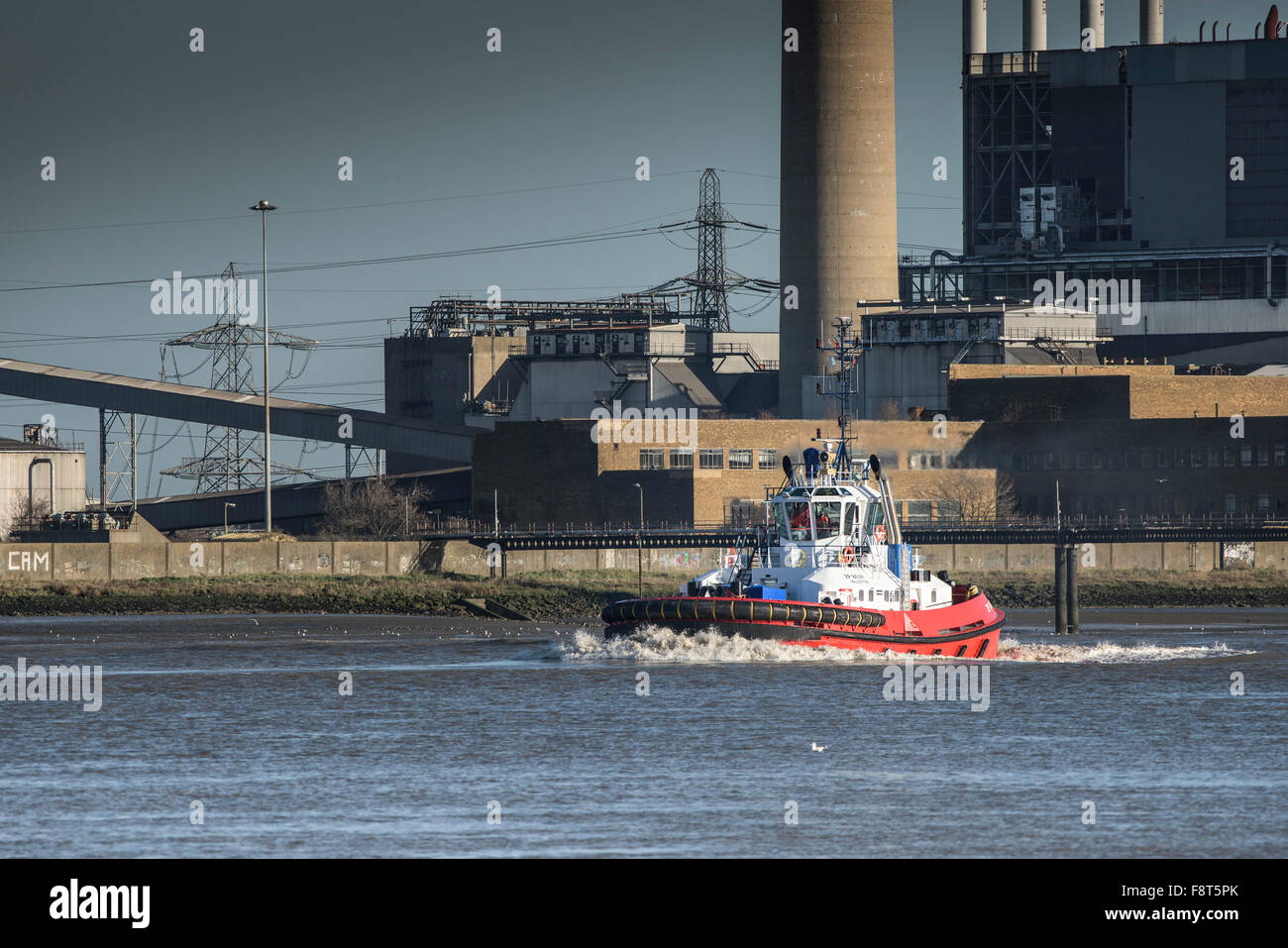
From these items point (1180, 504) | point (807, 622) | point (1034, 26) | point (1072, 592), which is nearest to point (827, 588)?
point (807, 622)

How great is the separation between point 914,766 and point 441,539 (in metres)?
65.9

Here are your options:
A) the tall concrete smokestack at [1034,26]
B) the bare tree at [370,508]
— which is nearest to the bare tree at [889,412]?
the bare tree at [370,508]

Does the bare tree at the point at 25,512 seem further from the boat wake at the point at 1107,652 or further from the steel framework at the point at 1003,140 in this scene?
the steel framework at the point at 1003,140

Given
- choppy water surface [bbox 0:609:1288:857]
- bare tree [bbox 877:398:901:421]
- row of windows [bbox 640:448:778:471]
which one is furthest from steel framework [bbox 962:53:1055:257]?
choppy water surface [bbox 0:609:1288:857]

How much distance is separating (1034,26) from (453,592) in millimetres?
91258

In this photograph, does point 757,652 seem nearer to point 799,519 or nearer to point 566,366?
point 799,519

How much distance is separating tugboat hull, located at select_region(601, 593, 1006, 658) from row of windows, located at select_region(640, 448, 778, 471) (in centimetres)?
5784

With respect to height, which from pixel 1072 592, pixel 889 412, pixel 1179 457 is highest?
pixel 889 412

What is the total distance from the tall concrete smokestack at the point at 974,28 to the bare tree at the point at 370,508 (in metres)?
63.4

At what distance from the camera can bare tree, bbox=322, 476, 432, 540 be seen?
380 feet

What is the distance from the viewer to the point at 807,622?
179 ft

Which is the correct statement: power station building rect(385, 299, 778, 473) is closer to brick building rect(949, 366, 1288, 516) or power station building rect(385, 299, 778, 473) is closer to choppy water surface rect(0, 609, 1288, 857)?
brick building rect(949, 366, 1288, 516)

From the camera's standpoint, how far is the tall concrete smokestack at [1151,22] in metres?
162

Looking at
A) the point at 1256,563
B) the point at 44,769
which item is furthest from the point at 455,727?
the point at 1256,563
